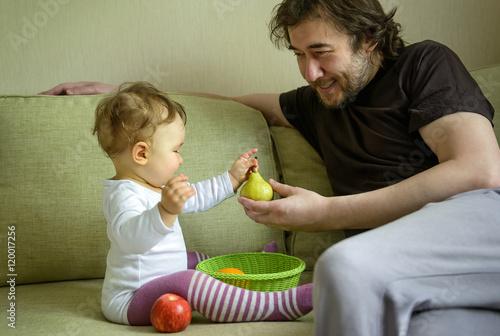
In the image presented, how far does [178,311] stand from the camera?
48.5 inches

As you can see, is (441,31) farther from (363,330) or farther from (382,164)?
(363,330)

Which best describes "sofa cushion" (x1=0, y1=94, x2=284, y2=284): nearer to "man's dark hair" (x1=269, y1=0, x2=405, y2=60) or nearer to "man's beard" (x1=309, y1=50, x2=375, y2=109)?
"man's beard" (x1=309, y1=50, x2=375, y2=109)

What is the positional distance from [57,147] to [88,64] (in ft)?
1.70

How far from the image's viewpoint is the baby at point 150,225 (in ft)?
4.20

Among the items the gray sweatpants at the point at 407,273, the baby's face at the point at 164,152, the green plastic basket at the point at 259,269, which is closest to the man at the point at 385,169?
the gray sweatpants at the point at 407,273

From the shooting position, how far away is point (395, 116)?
1.57 m

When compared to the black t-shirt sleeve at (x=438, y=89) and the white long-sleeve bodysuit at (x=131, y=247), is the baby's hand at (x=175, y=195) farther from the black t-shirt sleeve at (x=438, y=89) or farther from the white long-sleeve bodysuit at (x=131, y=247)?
the black t-shirt sleeve at (x=438, y=89)

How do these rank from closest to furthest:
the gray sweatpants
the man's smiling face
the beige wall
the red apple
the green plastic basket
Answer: the gray sweatpants < the red apple < the green plastic basket < the man's smiling face < the beige wall

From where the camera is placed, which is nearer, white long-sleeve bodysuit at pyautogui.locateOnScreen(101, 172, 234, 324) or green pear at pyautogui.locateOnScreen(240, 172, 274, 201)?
white long-sleeve bodysuit at pyautogui.locateOnScreen(101, 172, 234, 324)

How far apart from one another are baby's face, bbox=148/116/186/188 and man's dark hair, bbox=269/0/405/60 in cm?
52

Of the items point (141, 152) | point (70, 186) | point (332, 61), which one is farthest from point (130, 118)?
point (332, 61)

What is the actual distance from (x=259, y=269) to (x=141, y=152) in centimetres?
52

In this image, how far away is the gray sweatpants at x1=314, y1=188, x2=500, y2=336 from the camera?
3.16 ft

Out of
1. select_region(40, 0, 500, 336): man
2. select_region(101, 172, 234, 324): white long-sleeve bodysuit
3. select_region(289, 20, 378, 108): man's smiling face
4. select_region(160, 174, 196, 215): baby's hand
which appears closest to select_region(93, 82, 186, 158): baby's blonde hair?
select_region(101, 172, 234, 324): white long-sleeve bodysuit
